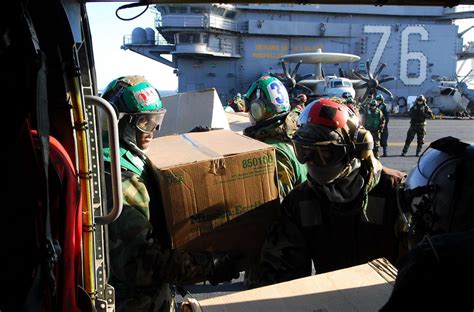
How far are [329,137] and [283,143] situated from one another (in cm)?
134

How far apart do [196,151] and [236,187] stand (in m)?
0.32

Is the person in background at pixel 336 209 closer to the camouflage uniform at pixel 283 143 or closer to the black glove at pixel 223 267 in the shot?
the black glove at pixel 223 267

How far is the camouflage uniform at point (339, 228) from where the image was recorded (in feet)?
7.63

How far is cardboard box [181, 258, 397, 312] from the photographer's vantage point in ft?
5.41

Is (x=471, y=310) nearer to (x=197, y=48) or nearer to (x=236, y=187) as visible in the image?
(x=236, y=187)

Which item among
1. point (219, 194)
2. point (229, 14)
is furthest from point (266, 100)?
point (229, 14)

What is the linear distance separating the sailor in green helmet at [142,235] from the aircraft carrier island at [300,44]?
32671 mm

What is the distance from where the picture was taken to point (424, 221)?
4.95 ft

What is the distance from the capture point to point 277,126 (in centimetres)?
383

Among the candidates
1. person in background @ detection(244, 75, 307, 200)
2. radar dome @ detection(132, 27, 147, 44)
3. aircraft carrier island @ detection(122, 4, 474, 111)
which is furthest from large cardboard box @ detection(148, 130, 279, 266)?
radar dome @ detection(132, 27, 147, 44)

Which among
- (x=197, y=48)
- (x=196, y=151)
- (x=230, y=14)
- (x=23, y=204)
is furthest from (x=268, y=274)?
(x=230, y=14)

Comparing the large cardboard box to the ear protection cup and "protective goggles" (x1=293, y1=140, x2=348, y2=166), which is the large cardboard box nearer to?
"protective goggles" (x1=293, y1=140, x2=348, y2=166)

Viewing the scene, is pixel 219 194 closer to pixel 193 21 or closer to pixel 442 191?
pixel 442 191

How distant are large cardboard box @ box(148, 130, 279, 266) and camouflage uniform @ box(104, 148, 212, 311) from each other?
106 millimetres
